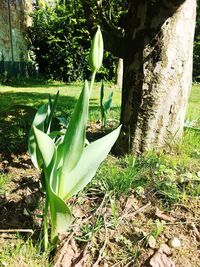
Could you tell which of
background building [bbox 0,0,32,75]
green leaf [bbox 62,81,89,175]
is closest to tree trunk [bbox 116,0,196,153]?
green leaf [bbox 62,81,89,175]

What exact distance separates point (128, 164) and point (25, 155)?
81 cm

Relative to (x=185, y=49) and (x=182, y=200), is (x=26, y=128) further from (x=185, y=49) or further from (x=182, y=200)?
(x=182, y=200)

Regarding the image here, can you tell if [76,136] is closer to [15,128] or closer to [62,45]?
[15,128]

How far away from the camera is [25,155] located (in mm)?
2793

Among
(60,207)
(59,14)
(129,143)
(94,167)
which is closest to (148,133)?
(129,143)

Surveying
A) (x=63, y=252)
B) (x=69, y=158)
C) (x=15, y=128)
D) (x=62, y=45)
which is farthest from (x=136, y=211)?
(x=62, y=45)

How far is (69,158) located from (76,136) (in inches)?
3.9

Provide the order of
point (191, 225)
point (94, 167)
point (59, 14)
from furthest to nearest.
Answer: point (59, 14) < point (191, 225) < point (94, 167)

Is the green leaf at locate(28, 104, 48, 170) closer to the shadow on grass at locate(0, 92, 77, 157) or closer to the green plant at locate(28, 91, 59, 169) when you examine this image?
the green plant at locate(28, 91, 59, 169)

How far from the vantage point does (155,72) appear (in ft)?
8.49

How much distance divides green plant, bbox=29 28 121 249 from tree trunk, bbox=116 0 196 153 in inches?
41.6

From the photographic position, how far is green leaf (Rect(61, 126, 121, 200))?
1.62 metres

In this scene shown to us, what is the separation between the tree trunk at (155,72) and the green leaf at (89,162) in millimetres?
1062

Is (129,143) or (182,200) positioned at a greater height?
A: (129,143)
